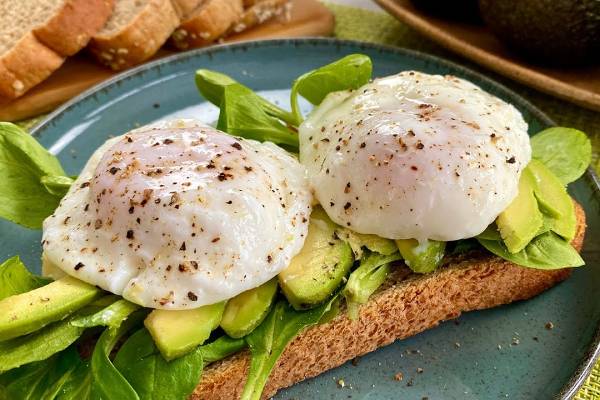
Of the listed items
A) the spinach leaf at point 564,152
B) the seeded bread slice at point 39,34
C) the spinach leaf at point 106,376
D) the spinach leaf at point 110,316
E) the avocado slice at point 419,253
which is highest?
the seeded bread slice at point 39,34

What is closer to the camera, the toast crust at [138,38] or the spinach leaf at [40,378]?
the spinach leaf at [40,378]

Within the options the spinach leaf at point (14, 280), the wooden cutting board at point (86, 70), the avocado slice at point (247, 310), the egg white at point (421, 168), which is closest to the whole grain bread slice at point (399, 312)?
the avocado slice at point (247, 310)

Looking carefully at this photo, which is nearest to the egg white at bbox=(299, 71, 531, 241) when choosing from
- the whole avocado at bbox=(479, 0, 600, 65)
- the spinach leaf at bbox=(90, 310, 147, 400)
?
the spinach leaf at bbox=(90, 310, 147, 400)

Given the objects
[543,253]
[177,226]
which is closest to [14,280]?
[177,226]

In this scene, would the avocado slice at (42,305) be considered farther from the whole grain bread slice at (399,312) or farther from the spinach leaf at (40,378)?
the whole grain bread slice at (399,312)

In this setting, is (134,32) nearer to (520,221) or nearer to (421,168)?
(421,168)

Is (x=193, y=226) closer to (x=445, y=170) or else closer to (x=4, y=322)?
(x=4, y=322)

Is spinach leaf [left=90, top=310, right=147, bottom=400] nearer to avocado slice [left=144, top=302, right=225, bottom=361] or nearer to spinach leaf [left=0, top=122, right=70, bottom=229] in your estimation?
avocado slice [left=144, top=302, right=225, bottom=361]

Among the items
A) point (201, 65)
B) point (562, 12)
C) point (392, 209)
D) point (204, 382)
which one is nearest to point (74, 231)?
point (204, 382)
